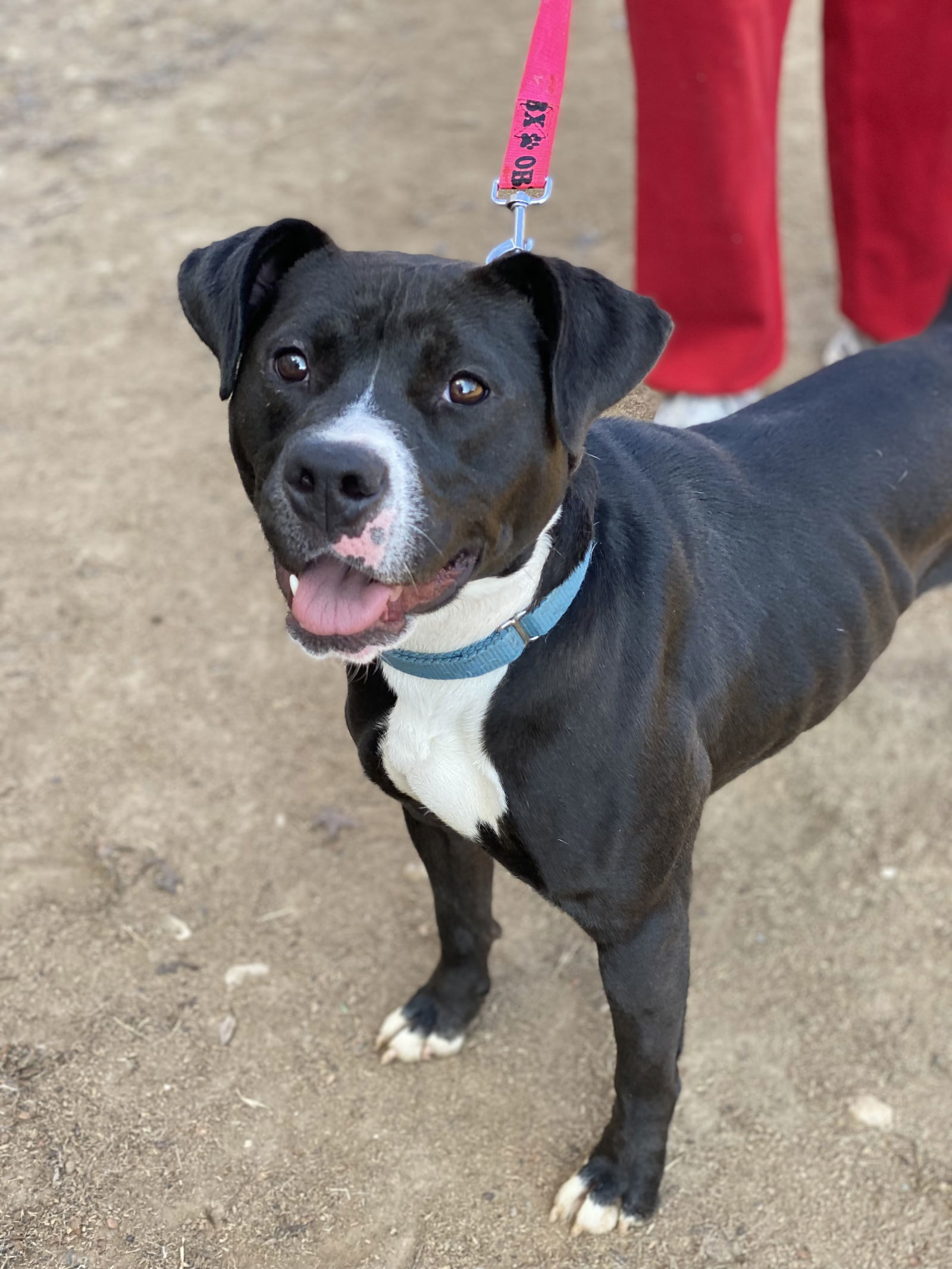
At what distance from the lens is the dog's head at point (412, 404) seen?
74.0 inches

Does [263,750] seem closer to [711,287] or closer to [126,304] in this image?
[711,287]

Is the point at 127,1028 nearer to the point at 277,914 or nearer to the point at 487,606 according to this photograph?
the point at 277,914

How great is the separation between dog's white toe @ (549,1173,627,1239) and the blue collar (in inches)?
45.9

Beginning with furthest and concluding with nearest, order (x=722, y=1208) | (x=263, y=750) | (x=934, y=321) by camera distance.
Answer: (x=263, y=750), (x=934, y=321), (x=722, y=1208)

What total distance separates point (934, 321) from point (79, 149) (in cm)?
498

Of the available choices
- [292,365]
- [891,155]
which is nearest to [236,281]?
[292,365]

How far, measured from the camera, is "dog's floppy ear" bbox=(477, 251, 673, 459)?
6.45 ft

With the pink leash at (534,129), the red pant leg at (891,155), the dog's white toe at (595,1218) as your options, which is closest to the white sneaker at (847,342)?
the red pant leg at (891,155)

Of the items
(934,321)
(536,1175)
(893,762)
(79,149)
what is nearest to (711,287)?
(934,321)

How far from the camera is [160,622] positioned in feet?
13.1

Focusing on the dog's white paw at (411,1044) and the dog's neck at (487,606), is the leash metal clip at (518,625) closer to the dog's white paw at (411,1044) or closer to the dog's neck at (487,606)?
the dog's neck at (487,606)

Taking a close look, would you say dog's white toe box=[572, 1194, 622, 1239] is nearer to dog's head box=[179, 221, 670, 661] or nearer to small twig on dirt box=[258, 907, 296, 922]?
small twig on dirt box=[258, 907, 296, 922]

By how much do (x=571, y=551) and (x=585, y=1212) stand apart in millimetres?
1378

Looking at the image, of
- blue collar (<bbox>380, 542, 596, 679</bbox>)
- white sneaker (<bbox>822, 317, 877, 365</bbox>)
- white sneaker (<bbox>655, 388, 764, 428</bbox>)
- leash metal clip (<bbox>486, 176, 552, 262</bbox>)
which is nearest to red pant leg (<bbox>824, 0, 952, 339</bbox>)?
white sneaker (<bbox>822, 317, 877, 365</bbox>)
